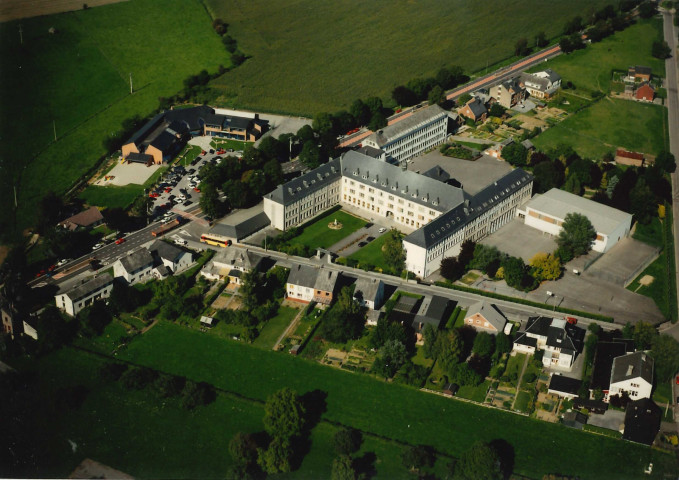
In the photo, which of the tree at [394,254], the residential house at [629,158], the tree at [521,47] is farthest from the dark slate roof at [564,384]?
the tree at [521,47]

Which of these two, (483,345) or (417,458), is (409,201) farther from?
(417,458)

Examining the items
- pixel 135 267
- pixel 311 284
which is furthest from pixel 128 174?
pixel 311 284

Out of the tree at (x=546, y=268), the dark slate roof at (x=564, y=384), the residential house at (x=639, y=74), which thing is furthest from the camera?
the residential house at (x=639, y=74)

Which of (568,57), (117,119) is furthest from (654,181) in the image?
(117,119)

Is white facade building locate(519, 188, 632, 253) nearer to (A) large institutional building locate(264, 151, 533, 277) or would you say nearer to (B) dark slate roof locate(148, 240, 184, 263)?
(A) large institutional building locate(264, 151, 533, 277)

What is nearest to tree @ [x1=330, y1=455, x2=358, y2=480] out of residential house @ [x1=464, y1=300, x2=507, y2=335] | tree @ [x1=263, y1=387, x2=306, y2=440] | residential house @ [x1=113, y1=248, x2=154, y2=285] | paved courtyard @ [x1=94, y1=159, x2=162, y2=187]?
tree @ [x1=263, y1=387, x2=306, y2=440]

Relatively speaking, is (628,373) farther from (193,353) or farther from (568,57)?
(568,57)

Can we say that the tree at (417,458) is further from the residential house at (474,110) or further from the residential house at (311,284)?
the residential house at (474,110)
